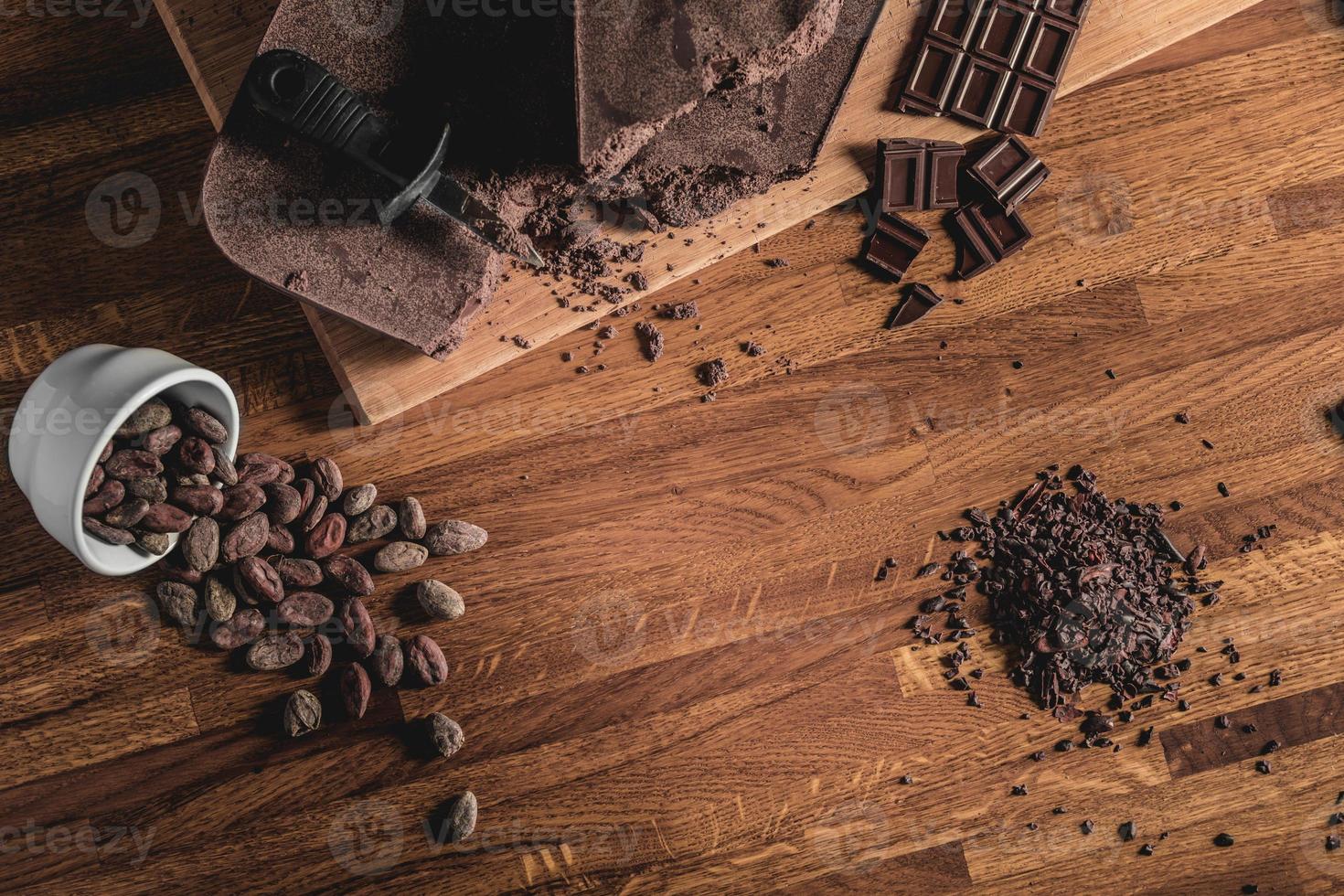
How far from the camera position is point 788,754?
2.17 meters

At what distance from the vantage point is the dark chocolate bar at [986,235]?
214 centimetres

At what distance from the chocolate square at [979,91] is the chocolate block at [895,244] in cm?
27

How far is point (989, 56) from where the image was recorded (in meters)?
2.06

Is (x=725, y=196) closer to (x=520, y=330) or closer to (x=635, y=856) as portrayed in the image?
(x=520, y=330)

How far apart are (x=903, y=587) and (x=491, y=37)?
1.52 metres

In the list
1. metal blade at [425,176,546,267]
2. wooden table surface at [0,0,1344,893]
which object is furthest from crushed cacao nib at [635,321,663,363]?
metal blade at [425,176,546,267]

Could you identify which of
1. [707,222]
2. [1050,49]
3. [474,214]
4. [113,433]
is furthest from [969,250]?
[113,433]

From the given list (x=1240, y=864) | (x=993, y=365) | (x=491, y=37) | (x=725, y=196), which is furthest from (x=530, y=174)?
(x=1240, y=864)

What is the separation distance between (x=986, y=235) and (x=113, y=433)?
1968 millimetres

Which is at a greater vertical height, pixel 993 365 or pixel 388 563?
pixel 993 365

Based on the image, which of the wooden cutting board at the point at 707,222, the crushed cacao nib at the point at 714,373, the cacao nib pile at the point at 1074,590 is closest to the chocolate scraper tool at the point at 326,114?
the wooden cutting board at the point at 707,222

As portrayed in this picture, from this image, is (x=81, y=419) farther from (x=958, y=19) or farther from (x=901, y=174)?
(x=958, y=19)

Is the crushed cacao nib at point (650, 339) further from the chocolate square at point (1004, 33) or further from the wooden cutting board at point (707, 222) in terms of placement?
the chocolate square at point (1004, 33)

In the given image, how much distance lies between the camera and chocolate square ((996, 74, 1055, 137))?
6.81 ft
